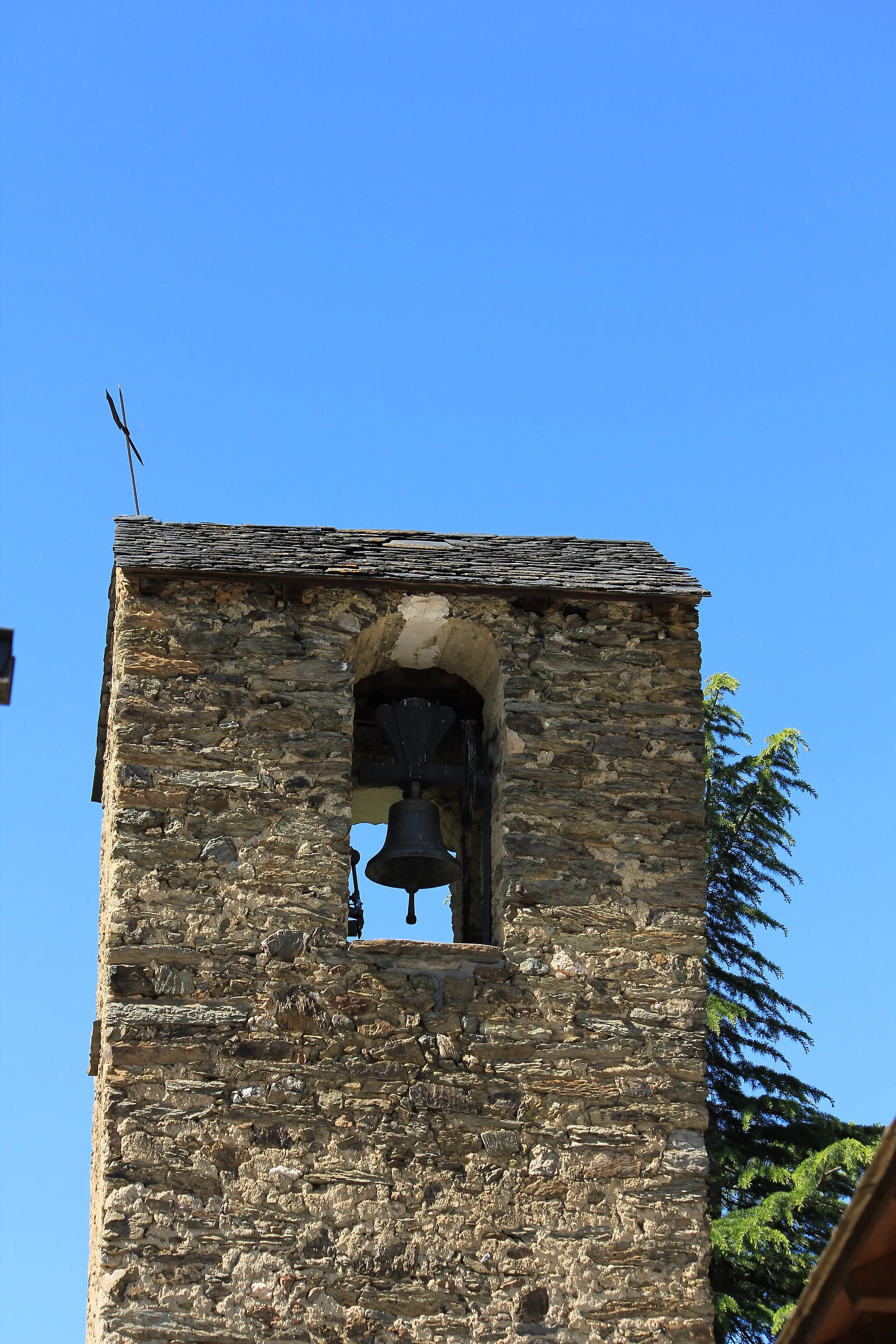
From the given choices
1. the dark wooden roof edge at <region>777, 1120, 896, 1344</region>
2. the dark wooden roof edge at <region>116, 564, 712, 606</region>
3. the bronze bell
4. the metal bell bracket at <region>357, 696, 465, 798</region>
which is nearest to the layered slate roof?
the dark wooden roof edge at <region>116, 564, 712, 606</region>

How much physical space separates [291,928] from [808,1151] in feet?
15.2

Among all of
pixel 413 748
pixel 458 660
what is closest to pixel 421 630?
pixel 458 660

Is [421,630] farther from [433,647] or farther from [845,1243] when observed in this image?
[845,1243]

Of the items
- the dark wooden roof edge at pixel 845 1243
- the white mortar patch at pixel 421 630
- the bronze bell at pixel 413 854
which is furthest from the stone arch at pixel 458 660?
the dark wooden roof edge at pixel 845 1243

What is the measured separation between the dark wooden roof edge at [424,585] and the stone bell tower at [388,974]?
0.6 inches

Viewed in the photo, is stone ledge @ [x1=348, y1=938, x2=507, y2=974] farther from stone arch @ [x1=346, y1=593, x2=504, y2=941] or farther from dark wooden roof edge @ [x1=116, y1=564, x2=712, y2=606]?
dark wooden roof edge @ [x1=116, y1=564, x2=712, y2=606]

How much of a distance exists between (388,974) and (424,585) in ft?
5.69

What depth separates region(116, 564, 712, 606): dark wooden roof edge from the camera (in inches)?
360

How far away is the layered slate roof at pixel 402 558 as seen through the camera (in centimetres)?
925

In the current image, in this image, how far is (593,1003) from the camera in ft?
Answer: 28.4

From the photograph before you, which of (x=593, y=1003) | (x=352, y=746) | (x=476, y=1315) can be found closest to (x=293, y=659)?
(x=352, y=746)

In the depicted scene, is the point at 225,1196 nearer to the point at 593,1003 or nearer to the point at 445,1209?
the point at 445,1209

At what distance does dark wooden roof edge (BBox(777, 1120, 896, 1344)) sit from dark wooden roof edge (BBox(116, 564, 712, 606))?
14.6ft

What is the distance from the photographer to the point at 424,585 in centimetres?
928
